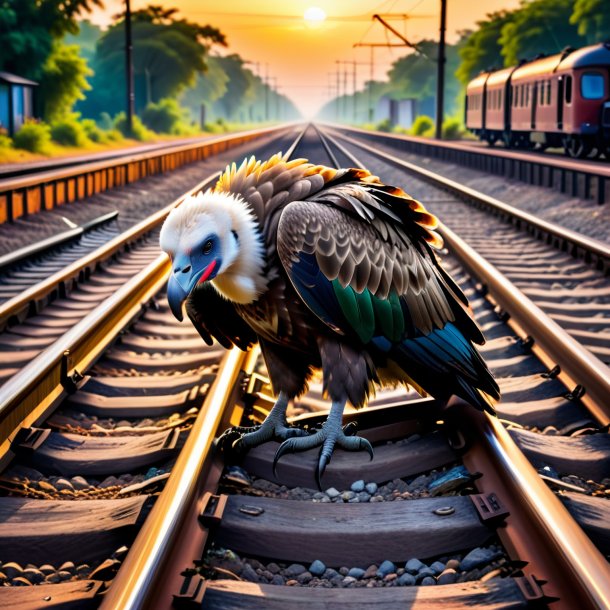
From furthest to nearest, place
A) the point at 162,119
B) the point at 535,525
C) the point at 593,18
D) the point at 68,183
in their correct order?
the point at 162,119 < the point at 593,18 < the point at 68,183 < the point at 535,525

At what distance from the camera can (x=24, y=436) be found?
3951 millimetres

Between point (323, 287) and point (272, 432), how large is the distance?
73 cm

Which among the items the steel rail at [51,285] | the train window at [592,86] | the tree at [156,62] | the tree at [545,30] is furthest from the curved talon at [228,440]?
the tree at [156,62]

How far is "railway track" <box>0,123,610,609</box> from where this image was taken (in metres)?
2.59

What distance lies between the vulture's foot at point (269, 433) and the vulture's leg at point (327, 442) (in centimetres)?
12

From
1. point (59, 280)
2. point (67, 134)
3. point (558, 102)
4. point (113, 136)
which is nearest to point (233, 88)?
point (113, 136)

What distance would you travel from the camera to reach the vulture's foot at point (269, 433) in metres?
3.43

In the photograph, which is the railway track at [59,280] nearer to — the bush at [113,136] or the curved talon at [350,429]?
the curved talon at [350,429]

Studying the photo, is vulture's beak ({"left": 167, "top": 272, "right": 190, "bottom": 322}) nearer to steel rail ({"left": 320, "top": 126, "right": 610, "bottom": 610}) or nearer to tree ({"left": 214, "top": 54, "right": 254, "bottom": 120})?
steel rail ({"left": 320, "top": 126, "right": 610, "bottom": 610})

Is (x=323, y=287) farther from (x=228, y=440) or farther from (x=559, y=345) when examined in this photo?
(x=559, y=345)

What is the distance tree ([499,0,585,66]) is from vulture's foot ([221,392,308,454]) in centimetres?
6281

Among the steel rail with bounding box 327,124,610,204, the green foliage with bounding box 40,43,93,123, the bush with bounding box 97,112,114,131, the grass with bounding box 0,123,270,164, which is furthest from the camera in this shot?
the bush with bounding box 97,112,114,131

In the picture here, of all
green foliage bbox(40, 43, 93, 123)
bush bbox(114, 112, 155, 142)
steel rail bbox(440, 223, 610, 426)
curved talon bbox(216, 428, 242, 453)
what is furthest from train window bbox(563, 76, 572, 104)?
bush bbox(114, 112, 155, 142)

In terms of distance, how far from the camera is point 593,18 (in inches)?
2154
